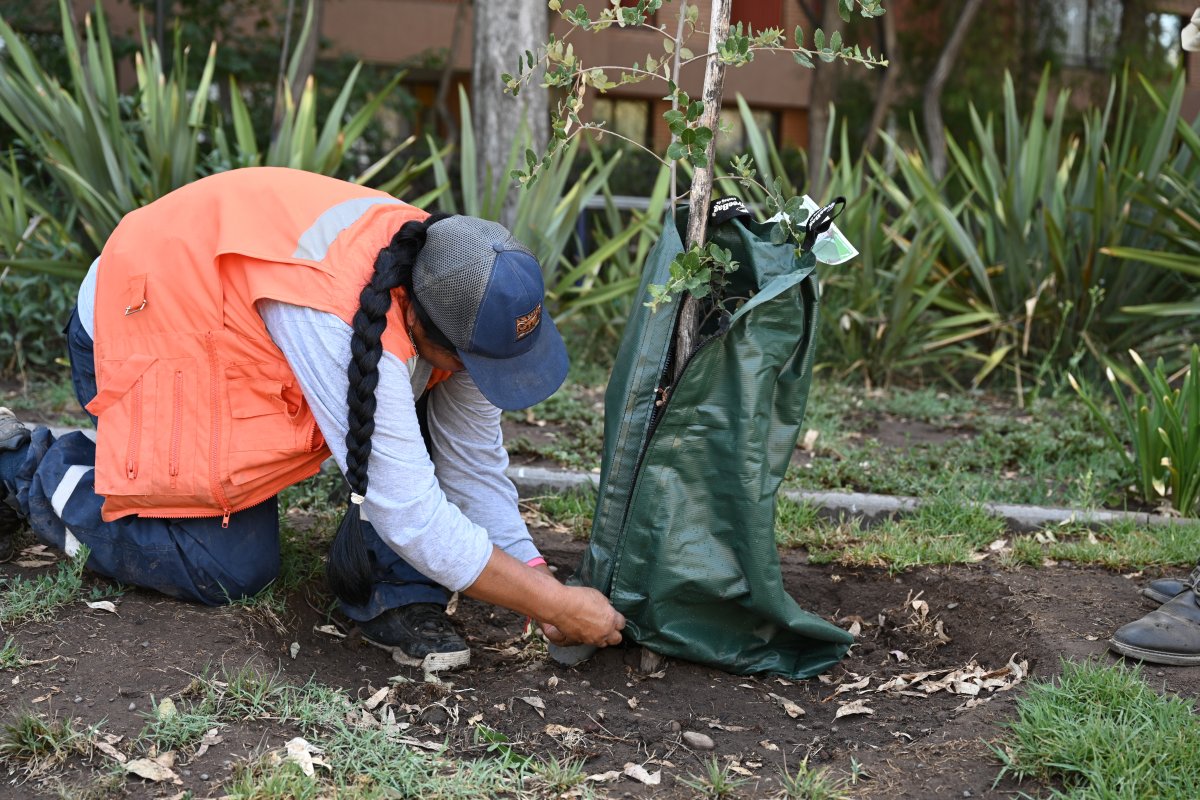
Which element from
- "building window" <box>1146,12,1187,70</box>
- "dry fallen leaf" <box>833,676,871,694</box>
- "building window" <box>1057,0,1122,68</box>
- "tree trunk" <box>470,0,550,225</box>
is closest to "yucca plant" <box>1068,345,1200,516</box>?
"dry fallen leaf" <box>833,676,871,694</box>

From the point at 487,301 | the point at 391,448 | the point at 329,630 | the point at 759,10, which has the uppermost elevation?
the point at 759,10

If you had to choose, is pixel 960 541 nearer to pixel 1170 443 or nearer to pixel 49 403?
pixel 1170 443

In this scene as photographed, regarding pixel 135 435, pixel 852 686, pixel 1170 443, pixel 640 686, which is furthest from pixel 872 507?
pixel 135 435

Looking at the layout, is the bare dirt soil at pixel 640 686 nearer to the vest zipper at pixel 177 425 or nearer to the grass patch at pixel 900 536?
the grass patch at pixel 900 536

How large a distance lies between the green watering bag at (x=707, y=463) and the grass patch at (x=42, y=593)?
1.20 metres

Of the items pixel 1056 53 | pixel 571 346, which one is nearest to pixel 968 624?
pixel 571 346

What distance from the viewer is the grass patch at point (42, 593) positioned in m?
2.58

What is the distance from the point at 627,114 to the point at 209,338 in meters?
17.3

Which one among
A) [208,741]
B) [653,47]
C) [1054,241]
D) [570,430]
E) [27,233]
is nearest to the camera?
[208,741]

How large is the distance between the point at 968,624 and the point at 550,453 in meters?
1.68

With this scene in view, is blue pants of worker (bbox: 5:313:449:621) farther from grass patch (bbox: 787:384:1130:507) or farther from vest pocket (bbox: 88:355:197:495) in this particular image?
grass patch (bbox: 787:384:1130:507)

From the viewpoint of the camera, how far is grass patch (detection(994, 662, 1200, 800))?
204cm

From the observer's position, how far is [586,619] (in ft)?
8.24

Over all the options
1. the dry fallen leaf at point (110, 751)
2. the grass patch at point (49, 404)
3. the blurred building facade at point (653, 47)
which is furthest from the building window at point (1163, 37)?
the dry fallen leaf at point (110, 751)
